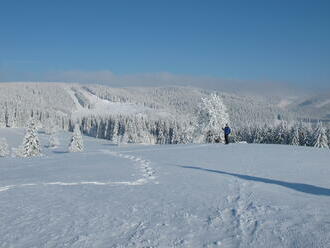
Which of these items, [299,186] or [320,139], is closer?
[299,186]

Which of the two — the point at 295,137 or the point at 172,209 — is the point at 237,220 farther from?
the point at 295,137

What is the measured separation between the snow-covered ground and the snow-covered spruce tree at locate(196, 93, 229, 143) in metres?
33.3

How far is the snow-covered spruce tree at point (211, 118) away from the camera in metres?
47.9

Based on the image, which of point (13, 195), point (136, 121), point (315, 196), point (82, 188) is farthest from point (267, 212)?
point (136, 121)

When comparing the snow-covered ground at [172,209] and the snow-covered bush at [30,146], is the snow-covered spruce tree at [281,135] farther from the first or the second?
the snow-covered ground at [172,209]

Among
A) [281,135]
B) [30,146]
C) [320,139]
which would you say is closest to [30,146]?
[30,146]

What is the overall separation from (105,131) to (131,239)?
147m

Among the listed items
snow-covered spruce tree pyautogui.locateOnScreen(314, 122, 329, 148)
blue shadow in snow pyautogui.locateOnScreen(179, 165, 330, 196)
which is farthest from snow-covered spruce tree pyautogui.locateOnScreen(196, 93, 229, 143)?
blue shadow in snow pyautogui.locateOnScreen(179, 165, 330, 196)

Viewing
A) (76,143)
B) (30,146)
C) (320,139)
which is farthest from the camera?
(76,143)

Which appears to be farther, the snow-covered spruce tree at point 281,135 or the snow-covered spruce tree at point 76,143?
the snow-covered spruce tree at point 281,135

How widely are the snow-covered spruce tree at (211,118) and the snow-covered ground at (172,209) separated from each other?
109 ft

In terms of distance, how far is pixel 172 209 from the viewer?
8617 mm

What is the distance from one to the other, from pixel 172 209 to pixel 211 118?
40.0m

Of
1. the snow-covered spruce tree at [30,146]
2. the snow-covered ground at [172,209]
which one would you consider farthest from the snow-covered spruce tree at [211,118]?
the snow-covered ground at [172,209]
